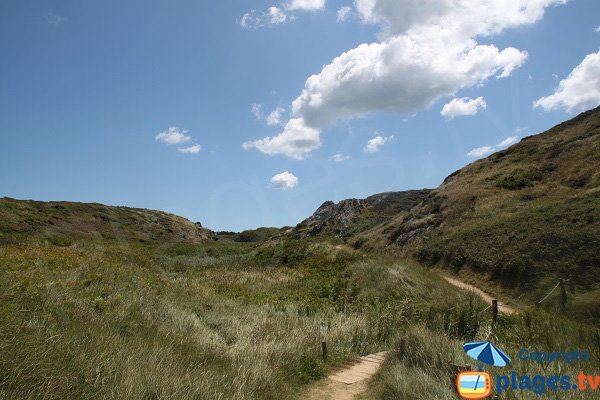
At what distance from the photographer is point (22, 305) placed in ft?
19.1

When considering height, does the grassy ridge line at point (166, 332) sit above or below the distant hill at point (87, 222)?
below

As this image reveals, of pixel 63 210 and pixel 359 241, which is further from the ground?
pixel 63 210

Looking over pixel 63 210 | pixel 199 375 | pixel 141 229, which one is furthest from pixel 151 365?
pixel 141 229

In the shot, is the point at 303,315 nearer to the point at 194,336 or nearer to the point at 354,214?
the point at 194,336

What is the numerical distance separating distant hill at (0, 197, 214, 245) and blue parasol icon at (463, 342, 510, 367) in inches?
1543

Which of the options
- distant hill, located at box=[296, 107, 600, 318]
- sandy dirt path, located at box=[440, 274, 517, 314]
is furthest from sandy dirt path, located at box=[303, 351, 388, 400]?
distant hill, located at box=[296, 107, 600, 318]

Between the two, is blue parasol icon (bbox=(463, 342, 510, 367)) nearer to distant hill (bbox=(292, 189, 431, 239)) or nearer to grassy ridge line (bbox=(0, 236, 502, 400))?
grassy ridge line (bbox=(0, 236, 502, 400))

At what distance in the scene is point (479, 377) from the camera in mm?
3607

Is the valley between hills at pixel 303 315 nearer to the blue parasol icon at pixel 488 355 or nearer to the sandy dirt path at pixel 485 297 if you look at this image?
the sandy dirt path at pixel 485 297

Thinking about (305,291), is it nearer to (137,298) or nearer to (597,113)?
(137,298)

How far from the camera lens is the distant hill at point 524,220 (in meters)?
18.5

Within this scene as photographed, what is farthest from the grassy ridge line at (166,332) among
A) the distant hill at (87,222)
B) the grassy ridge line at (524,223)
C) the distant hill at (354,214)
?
the distant hill at (354,214)

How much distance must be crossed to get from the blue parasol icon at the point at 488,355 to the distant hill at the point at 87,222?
39.2 meters

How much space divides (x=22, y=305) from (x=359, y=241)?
157 ft
